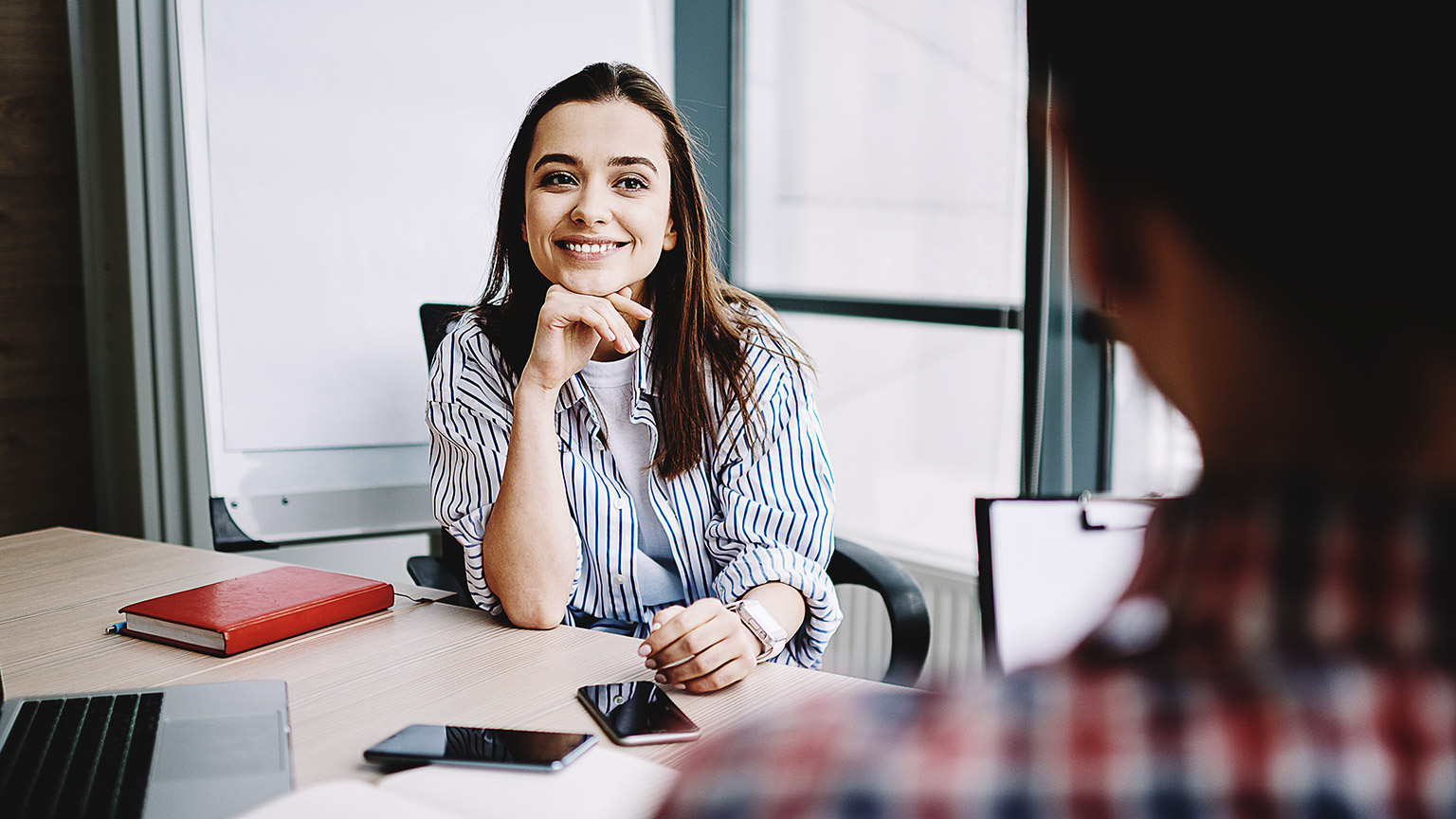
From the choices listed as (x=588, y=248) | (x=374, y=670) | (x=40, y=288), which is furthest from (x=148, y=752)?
(x=40, y=288)

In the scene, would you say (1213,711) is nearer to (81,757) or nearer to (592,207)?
(81,757)

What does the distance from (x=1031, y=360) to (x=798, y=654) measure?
1.01 metres

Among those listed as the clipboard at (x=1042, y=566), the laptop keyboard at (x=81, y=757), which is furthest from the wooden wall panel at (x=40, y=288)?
the clipboard at (x=1042, y=566)

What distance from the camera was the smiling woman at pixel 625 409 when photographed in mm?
1349

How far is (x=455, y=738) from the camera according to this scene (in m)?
0.84

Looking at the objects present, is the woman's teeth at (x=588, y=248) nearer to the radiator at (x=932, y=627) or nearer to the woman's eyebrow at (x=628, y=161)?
the woman's eyebrow at (x=628, y=161)

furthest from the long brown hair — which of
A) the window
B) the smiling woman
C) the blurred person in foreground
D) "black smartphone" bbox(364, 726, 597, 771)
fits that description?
the blurred person in foreground

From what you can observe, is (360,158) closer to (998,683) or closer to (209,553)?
(209,553)

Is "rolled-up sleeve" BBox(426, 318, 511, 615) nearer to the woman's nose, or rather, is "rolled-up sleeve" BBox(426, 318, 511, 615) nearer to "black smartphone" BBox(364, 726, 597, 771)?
the woman's nose

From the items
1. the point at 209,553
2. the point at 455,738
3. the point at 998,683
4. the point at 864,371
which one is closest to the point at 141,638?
the point at 209,553

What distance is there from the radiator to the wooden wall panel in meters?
1.73

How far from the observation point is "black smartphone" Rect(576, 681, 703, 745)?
870 millimetres

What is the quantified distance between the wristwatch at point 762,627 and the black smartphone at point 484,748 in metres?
0.35

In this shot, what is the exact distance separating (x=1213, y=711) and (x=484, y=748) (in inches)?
27.4
